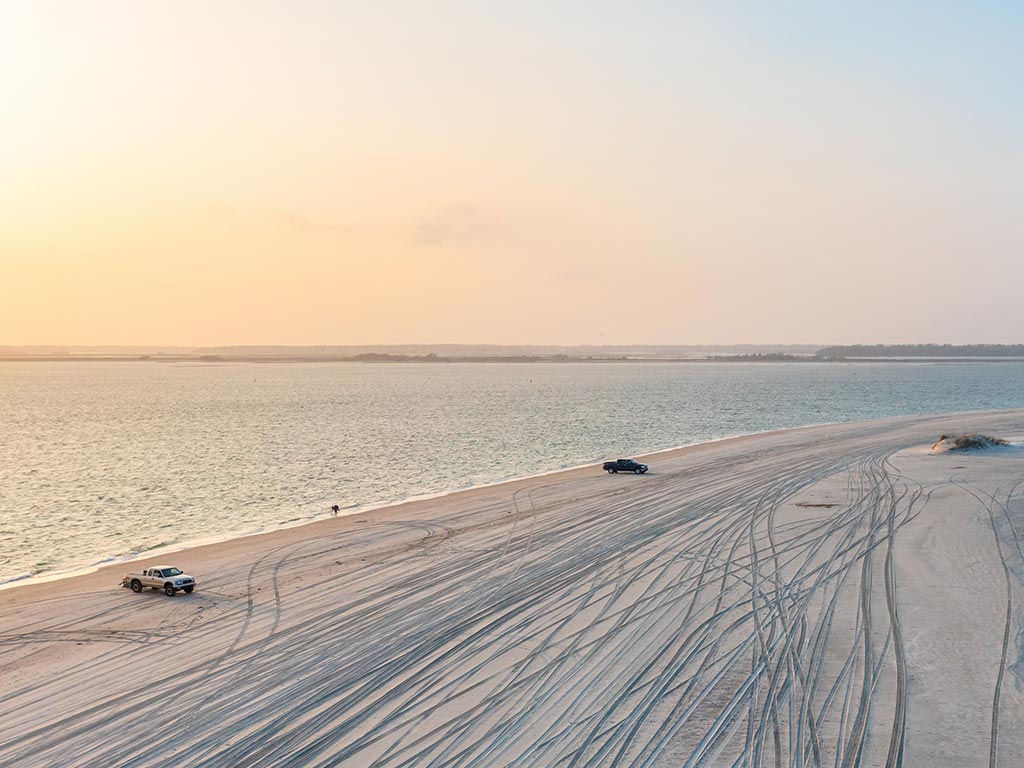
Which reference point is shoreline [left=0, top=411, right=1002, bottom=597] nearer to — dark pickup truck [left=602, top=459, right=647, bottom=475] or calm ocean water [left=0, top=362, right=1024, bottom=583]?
calm ocean water [left=0, top=362, right=1024, bottom=583]

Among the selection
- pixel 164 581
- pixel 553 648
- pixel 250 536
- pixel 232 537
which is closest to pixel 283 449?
pixel 232 537

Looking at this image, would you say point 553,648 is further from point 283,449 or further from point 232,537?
point 283,449

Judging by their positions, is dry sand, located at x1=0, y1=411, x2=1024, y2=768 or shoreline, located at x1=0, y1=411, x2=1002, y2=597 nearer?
dry sand, located at x1=0, y1=411, x2=1024, y2=768

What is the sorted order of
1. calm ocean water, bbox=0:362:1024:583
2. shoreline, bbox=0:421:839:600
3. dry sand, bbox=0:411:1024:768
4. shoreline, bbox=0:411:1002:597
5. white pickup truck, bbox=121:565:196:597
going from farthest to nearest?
calm ocean water, bbox=0:362:1024:583
shoreline, bbox=0:411:1002:597
shoreline, bbox=0:421:839:600
white pickup truck, bbox=121:565:196:597
dry sand, bbox=0:411:1024:768

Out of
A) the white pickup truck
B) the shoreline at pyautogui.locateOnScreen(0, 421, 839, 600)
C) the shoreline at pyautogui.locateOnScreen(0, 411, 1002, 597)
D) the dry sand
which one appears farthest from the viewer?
the shoreline at pyautogui.locateOnScreen(0, 411, 1002, 597)

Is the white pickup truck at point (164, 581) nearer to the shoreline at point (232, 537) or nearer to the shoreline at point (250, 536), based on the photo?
the shoreline at point (250, 536)

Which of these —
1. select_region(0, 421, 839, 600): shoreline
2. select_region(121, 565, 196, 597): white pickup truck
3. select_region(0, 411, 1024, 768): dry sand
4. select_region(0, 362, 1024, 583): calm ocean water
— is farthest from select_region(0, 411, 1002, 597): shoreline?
select_region(121, 565, 196, 597): white pickup truck
